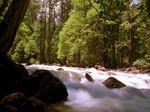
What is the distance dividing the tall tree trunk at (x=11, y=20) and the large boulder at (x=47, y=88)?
1.64 m

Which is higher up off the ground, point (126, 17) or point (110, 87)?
point (126, 17)

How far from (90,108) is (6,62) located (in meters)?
3.47

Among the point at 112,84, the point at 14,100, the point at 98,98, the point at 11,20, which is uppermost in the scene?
the point at 11,20

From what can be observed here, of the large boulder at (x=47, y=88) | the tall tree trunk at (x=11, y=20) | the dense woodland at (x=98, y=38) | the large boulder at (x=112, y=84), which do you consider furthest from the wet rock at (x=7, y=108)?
the dense woodland at (x=98, y=38)

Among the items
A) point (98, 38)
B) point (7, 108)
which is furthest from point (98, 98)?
point (98, 38)

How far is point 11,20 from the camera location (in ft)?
36.3

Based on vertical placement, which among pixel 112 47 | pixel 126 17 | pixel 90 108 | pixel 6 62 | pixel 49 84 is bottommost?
pixel 90 108

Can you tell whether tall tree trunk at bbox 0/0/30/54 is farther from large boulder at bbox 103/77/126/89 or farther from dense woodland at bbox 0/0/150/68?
dense woodland at bbox 0/0/150/68

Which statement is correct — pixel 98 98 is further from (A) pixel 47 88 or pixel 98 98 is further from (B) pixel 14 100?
(B) pixel 14 100

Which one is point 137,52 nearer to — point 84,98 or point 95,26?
point 95,26

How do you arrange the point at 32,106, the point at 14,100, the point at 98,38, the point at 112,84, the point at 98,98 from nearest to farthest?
the point at 32,106 → the point at 14,100 → the point at 98,98 → the point at 112,84 → the point at 98,38

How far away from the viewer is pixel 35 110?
29.3 ft

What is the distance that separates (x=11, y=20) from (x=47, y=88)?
104 inches

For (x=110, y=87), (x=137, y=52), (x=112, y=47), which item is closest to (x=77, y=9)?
(x=112, y=47)
